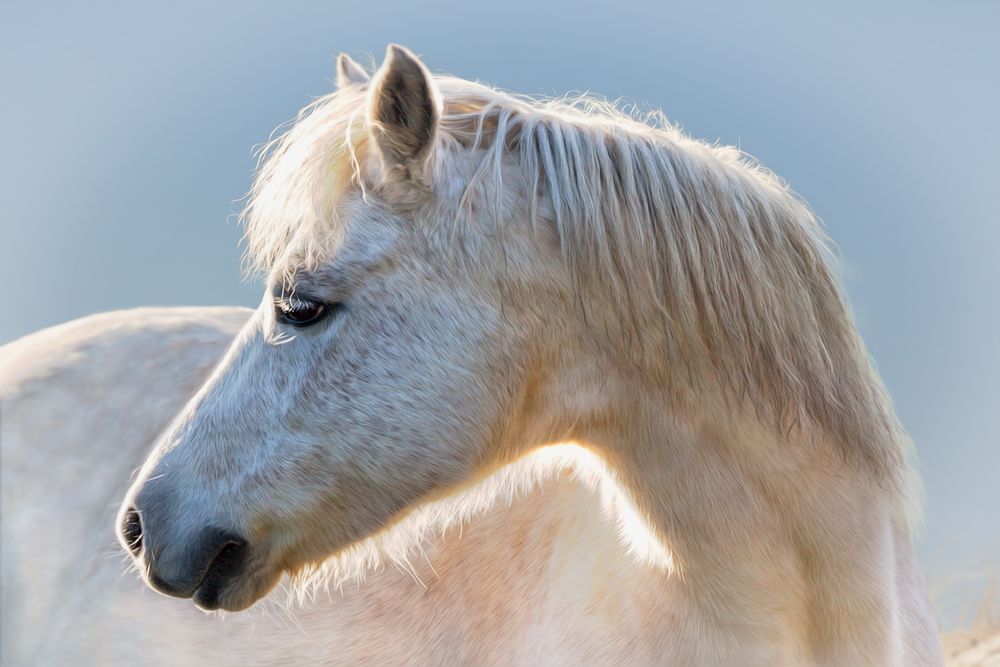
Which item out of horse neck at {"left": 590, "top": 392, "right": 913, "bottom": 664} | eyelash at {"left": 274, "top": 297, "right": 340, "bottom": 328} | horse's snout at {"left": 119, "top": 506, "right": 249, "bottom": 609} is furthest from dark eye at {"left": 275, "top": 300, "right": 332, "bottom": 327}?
horse neck at {"left": 590, "top": 392, "right": 913, "bottom": 664}

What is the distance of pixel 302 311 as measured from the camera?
2045 millimetres

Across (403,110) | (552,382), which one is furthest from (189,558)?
(403,110)

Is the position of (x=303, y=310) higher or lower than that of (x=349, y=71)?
lower

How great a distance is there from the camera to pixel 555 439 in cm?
218

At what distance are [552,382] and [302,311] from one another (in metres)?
0.52

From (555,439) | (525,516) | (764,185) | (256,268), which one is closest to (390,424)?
(555,439)

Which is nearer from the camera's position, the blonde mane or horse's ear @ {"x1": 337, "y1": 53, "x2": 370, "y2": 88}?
the blonde mane

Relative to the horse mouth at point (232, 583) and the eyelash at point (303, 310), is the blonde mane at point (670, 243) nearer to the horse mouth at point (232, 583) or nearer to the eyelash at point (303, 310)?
the eyelash at point (303, 310)

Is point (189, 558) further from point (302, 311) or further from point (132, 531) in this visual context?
point (302, 311)

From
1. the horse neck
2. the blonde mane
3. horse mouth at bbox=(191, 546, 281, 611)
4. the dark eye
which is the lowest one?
horse mouth at bbox=(191, 546, 281, 611)

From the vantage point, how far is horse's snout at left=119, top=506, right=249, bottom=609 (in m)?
2.05

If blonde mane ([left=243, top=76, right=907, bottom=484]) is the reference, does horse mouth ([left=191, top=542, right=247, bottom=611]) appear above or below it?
below

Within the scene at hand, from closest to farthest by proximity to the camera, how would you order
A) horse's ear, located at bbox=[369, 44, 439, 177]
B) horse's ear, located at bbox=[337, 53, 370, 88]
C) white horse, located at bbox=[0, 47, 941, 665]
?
horse's ear, located at bbox=[369, 44, 439, 177] < white horse, located at bbox=[0, 47, 941, 665] < horse's ear, located at bbox=[337, 53, 370, 88]

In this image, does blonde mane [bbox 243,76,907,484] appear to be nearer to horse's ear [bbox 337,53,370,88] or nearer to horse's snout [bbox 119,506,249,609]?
horse's ear [bbox 337,53,370,88]
